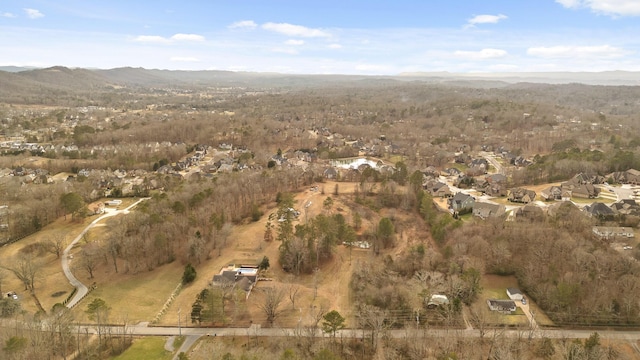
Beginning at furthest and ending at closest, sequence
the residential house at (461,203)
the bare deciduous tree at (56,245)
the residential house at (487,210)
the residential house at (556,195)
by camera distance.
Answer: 1. the residential house at (556,195)
2. the residential house at (461,203)
3. the residential house at (487,210)
4. the bare deciduous tree at (56,245)

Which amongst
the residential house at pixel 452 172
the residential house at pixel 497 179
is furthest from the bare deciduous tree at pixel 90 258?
the residential house at pixel 452 172

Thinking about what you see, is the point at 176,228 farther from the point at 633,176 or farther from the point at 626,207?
the point at 633,176

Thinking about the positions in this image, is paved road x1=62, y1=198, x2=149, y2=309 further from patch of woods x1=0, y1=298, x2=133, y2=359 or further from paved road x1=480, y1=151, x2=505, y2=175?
paved road x1=480, y1=151, x2=505, y2=175

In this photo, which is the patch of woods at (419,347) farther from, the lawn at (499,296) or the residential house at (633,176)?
the residential house at (633,176)

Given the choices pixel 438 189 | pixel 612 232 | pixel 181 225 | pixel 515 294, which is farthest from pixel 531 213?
pixel 181 225

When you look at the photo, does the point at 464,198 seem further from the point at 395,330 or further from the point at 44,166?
the point at 44,166

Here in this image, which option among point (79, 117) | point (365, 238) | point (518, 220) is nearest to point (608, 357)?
point (518, 220)

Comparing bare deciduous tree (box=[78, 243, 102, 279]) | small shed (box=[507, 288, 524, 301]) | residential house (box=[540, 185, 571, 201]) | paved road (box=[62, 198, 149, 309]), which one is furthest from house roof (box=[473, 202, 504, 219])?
paved road (box=[62, 198, 149, 309])
